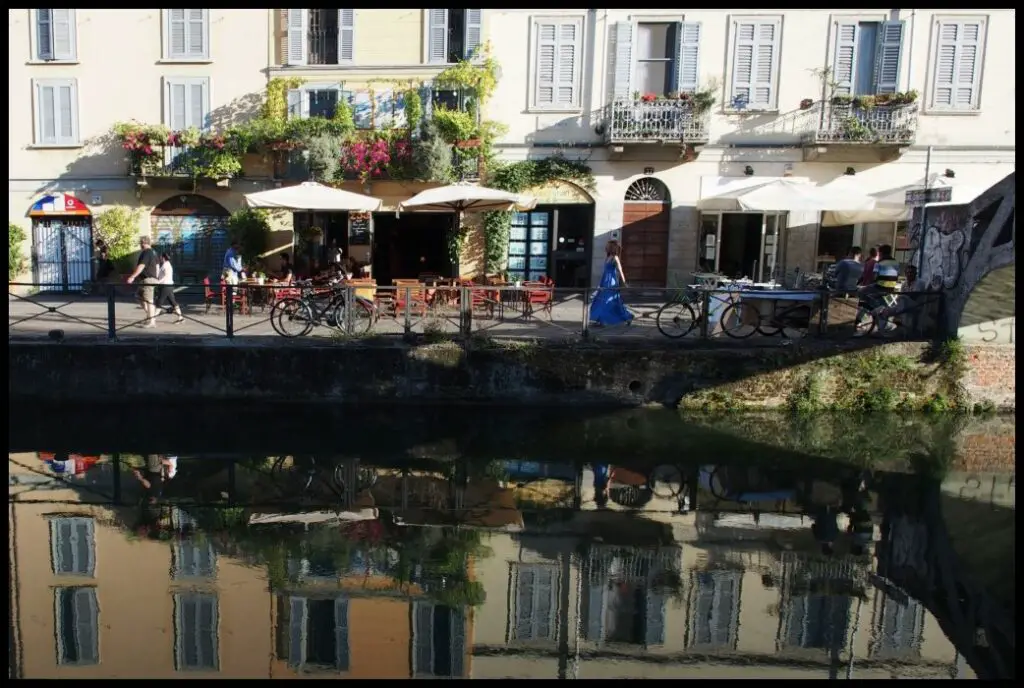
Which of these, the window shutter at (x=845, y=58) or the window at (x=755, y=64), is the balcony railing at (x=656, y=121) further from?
the window shutter at (x=845, y=58)

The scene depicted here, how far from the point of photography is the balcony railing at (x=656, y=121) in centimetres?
1580

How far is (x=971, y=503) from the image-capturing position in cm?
Result: 846

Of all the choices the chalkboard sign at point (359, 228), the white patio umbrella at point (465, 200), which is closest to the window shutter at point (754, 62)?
the white patio umbrella at point (465, 200)

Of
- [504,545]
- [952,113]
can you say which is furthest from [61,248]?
[952,113]

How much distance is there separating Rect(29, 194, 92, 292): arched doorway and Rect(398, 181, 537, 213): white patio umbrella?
24.4 feet

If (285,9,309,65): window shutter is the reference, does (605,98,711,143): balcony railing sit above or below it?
below

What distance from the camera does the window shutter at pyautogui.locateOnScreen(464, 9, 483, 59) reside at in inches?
632

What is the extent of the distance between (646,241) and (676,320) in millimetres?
5366

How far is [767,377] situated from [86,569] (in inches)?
328

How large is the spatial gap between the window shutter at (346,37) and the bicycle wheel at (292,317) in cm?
704

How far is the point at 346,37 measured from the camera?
16500 millimetres

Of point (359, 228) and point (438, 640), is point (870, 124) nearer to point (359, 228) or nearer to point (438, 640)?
point (359, 228)

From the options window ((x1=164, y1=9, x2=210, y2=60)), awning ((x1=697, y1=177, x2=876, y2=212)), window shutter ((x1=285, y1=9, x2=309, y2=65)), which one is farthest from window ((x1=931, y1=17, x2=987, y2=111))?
window ((x1=164, y1=9, x2=210, y2=60))

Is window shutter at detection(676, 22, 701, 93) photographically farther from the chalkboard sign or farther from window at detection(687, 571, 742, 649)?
window at detection(687, 571, 742, 649)
